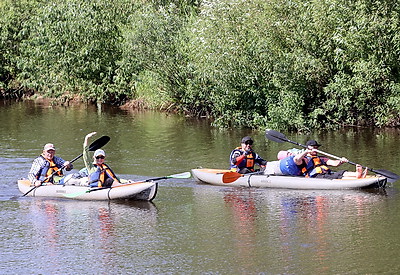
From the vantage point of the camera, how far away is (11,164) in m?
18.9

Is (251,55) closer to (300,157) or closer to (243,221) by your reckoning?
(300,157)

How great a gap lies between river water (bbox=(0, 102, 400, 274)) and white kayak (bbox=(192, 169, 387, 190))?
0.15 meters

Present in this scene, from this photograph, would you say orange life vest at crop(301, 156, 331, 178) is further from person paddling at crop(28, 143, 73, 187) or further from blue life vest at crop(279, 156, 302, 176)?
person paddling at crop(28, 143, 73, 187)

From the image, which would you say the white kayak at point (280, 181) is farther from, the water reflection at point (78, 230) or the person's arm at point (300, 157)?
the water reflection at point (78, 230)

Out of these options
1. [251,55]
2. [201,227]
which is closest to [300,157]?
[201,227]

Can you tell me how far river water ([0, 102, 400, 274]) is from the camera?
1067 cm

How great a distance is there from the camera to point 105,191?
14430 millimetres

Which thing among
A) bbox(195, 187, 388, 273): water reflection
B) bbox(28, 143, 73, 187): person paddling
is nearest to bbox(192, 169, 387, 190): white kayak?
bbox(195, 187, 388, 273): water reflection

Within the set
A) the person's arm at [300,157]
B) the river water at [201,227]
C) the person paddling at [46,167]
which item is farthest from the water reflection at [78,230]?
the person's arm at [300,157]

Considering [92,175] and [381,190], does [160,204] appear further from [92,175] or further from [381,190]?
[381,190]

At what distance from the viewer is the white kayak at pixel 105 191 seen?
1425 centimetres

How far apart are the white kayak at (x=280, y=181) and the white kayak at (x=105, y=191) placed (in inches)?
84.6

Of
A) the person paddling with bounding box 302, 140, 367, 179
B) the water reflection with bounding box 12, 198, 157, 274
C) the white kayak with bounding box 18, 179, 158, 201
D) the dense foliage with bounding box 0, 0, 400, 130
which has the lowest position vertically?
the water reflection with bounding box 12, 198, 157, 274

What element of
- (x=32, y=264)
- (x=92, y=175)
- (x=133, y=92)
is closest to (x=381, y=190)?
(x=92, y=175)
